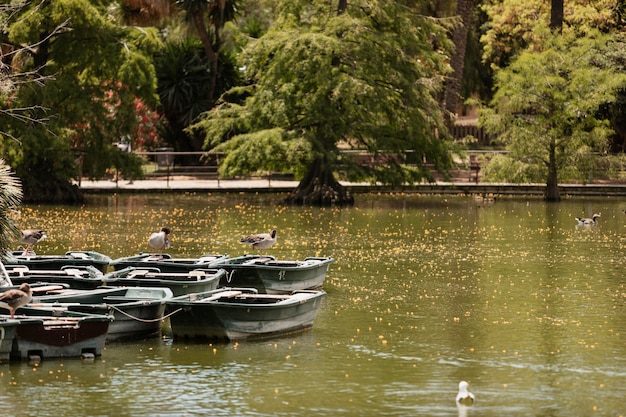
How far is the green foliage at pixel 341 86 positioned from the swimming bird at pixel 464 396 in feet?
106

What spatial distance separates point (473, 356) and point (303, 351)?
2.69 m

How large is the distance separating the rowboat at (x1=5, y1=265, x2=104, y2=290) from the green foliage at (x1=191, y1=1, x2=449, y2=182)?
81.8 ft

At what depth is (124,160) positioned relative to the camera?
168 ft

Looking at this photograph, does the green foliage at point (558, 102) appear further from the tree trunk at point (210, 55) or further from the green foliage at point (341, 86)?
the tree trunk at point (210, 55)

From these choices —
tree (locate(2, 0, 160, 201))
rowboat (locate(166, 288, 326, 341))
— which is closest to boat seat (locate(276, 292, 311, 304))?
rowboat (locate(166, 288, 326, 341))

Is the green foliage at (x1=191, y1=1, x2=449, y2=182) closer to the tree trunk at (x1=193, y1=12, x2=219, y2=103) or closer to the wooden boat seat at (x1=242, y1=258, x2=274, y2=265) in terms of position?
the tree trunk at (x1=193, y1=12, x2=219, y2=103)

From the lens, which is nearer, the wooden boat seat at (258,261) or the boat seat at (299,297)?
the boat seat at (299,297)

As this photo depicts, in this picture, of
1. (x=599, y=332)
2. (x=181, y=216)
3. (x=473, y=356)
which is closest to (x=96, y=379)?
(x=473, y=356)

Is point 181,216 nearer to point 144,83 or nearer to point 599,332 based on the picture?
point 144,83

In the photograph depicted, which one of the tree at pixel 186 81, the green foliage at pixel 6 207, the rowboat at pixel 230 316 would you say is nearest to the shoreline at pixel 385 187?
the tree at pixel 186 81

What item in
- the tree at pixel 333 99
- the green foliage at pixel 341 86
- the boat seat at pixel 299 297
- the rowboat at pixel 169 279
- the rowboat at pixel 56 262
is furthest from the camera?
the green foliage at pixel 341 86

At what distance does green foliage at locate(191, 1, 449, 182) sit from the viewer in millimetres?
50156

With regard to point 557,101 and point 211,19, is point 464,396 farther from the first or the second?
point 211,19

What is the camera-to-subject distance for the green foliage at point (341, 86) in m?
50.2
